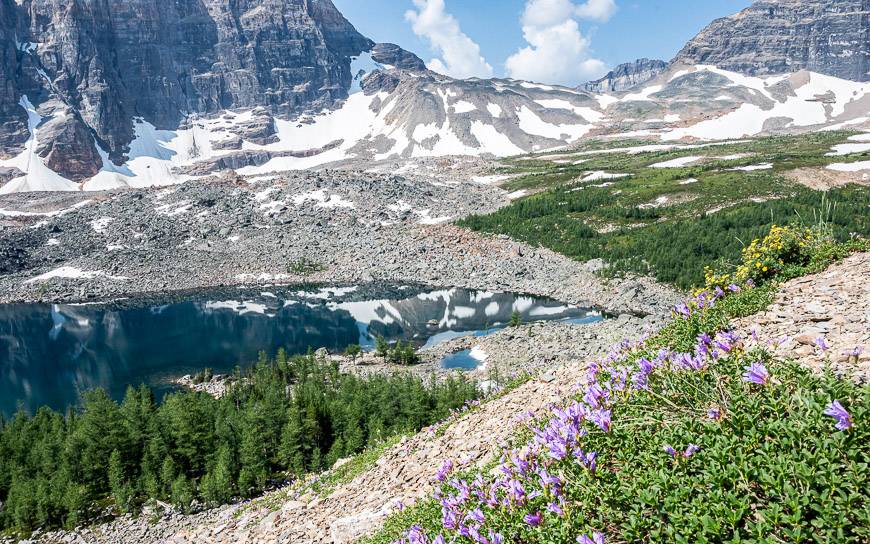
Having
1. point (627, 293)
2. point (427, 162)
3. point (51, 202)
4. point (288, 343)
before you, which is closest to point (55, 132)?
point (51, 202)

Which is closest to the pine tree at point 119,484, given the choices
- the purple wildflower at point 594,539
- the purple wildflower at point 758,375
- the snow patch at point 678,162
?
the purple wildflower at point 594,539

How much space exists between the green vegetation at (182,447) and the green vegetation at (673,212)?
1563 inches

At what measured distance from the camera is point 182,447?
31.1 meters

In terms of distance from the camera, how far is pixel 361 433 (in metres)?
30.7

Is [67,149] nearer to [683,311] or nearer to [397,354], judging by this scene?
[397,354]

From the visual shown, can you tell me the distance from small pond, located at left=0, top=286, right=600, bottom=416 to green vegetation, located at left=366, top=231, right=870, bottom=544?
4952 centimetres

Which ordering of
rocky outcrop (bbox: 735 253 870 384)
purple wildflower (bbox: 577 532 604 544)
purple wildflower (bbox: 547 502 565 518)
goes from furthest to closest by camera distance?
1. rocky outcrop (bbox: 735 253 870 384)
2. purple wildflower (bbox: 547 502 565 518)
3. purple wildflower (bbox: 577 532 604 544)

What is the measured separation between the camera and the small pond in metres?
53.1

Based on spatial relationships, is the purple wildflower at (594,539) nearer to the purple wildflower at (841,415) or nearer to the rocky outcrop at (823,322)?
the purple wildflower at (841,415)

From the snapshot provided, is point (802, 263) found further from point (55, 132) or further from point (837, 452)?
point (55, 132)

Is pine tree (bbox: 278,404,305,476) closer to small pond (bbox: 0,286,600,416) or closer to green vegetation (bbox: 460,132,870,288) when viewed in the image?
small pond (bbox: 0,286,600,416)

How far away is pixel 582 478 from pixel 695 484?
38.0 inches

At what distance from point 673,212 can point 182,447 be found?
72241 mm

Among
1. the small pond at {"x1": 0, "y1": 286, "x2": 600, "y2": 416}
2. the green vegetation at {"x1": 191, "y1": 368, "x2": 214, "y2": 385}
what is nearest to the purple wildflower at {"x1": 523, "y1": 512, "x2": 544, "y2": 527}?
the green vegetation at {"x1": 191, "y1": 368, "x2": 214, "y2": 385}
